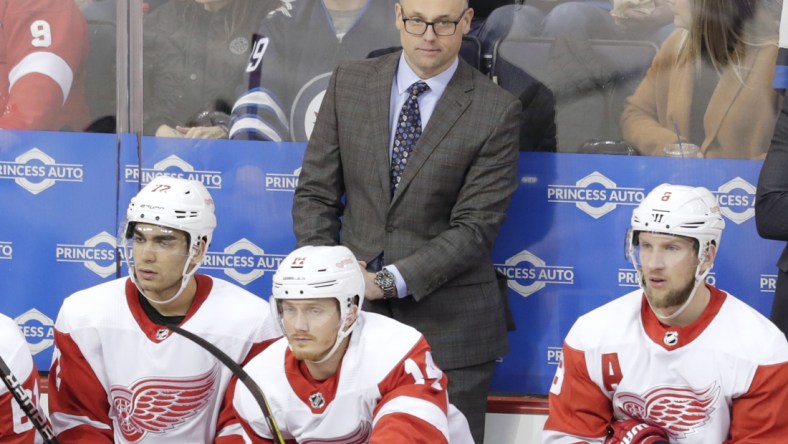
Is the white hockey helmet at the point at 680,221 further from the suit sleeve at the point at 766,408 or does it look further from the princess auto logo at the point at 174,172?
the princess auto logo at the point at 174,172

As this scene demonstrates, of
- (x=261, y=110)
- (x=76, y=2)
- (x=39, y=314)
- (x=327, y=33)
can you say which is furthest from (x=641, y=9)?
(x=39, y=314)

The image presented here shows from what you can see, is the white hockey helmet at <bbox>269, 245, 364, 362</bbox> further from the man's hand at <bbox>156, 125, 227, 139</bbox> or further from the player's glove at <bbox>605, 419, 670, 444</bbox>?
the man's hand at <bbox>156, 125, 227, 139</bbox>

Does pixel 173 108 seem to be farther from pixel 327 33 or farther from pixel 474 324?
pixel 474 324

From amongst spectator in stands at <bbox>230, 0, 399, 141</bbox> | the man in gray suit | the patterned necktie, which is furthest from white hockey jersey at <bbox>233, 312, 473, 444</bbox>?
spectator in stands at <bbox>230, 0, 399, 141</bbox>

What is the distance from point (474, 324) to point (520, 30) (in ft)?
3.34

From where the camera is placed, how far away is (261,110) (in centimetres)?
432

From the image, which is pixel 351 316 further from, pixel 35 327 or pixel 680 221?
pixel 35 327

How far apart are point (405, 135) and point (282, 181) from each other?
2.22ft

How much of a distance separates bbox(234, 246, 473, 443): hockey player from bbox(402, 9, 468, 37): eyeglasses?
0.80m

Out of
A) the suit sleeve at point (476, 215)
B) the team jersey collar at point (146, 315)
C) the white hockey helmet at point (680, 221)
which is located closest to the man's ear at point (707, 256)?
the white hockey helmet at point (680, 221)

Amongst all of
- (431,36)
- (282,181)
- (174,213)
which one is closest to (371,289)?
(174,213)

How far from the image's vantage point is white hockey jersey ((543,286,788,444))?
3.18 m

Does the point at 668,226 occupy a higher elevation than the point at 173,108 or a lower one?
lower

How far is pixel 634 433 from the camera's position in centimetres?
324
